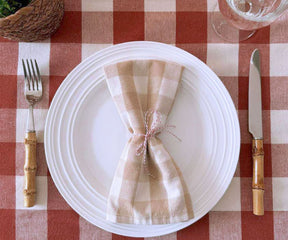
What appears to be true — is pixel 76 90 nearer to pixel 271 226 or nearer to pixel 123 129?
pixel 123 129

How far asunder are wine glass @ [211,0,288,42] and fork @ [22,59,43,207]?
416 mm

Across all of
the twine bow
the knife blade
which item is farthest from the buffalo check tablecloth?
the twine bow

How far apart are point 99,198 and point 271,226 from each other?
1.27 ft

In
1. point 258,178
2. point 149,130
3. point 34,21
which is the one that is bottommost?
point 258,178

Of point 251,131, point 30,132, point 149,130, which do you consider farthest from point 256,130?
point 30,132

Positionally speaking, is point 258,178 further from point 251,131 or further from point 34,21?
point 34,21

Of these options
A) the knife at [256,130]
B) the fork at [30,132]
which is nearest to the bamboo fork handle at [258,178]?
the knife at [256,130]

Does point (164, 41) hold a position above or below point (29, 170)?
above

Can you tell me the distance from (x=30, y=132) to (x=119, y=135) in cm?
19

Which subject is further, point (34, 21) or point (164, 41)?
point (164, 41)

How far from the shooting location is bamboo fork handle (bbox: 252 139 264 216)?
715mm

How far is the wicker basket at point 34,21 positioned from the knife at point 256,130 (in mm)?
433

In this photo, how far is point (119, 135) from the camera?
741 mm

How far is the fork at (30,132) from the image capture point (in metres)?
0.73
